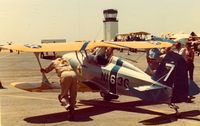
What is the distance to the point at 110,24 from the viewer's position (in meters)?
99.4

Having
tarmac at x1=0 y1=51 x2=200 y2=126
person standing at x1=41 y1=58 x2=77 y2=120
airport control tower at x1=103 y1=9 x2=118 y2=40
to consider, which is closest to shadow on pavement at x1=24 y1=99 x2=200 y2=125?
tarmac at x1=0 y1=51 x2=200 y2=126

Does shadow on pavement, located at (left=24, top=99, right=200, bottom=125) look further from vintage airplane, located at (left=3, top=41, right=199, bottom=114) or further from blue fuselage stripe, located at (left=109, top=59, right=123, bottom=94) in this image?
blue fuselage stripe, located at (left=109, top=59, right=123, bottom=94)

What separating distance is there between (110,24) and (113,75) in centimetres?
8728

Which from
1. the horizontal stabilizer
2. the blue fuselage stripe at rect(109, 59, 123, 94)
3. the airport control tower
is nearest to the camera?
the horizontal stabilizer

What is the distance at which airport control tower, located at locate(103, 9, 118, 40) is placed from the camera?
97.7m

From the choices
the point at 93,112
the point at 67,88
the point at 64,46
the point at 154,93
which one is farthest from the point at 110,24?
the point at 154,93

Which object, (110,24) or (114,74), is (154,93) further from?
(110,24)

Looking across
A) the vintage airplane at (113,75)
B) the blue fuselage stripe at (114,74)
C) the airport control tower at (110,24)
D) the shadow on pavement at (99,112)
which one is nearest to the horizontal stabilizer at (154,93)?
the vintage airplane at (113,75)

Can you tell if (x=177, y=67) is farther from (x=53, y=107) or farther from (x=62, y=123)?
(x=53, y=107)

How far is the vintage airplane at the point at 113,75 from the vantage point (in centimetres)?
1097

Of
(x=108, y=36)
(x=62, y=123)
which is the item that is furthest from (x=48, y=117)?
(x=108, y=36)

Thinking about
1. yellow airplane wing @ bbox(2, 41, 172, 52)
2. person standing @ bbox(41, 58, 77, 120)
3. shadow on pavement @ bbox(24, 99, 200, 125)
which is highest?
yellow airplane wing @ bbox(2, 41, 172, 52)

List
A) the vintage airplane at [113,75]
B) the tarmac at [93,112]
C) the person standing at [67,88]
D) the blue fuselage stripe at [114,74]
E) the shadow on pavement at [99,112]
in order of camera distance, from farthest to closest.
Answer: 1. the blue fuselage stripe at [114,74]
2. the person standing at [67,88]
3. the shadow on pavement at [99,112]
4. the tarmac at [93,112]
5. the vintage airplane at [113,75]

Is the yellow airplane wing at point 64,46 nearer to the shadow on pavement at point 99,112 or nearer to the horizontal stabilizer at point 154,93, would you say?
the horizontal stabilizer at point 154,93
